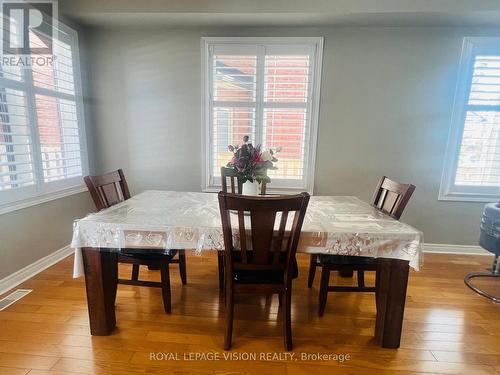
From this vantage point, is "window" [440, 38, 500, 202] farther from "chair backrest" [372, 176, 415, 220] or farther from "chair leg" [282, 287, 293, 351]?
"chair leg" [282, 287, 293, 351]

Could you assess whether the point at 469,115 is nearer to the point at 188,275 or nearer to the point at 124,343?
the point at 188,275

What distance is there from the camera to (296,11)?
2.34 meters

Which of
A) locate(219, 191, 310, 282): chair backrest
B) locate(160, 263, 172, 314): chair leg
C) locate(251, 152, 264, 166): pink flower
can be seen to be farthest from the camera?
locate(160, 263, 172, 314): chair leg

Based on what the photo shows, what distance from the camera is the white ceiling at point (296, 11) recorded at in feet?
7.38

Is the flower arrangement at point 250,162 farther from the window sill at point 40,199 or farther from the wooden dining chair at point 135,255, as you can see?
the window sill at point 40,199

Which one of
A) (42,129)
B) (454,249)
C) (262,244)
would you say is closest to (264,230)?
(262,244)

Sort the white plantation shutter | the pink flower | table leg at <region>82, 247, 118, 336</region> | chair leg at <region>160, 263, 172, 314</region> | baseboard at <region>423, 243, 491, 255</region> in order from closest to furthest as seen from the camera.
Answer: table leg at <region>82, 247, 118, 336</region>, the pink flower, chair leg at <region>160, 263, 172, 314</region>, the white plantation shutter, baseboard at <region>423, 243, 491, 255</region>

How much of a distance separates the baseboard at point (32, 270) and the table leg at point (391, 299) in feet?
9.11

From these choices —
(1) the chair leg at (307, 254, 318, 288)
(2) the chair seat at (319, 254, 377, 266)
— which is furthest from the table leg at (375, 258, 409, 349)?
(1) the chair leg at (307, 254, 318, 288)

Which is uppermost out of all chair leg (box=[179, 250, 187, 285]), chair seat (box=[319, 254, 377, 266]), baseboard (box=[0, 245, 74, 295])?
chair seat (box=[319, 254, 377, 266])

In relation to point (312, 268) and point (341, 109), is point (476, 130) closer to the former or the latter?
point (341, 109)

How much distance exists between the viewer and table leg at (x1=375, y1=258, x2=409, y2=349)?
4.77 ft

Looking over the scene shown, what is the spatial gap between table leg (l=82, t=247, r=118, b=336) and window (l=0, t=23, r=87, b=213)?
1.11 meters

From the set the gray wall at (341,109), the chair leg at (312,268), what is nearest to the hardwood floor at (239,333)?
the chair leg at (312,268)
